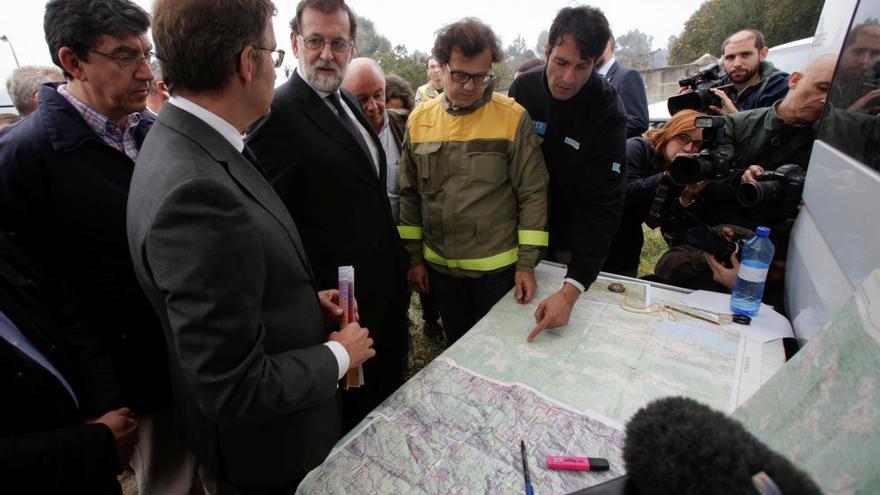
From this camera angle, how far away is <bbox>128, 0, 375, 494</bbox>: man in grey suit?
81cm

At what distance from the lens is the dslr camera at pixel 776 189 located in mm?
1771

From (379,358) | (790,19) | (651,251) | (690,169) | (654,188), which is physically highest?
(790,19)

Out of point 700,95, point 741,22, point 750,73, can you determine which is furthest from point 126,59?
point 741,22

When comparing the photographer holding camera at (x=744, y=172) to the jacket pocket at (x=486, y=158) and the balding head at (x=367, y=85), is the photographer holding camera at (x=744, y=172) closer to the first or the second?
the jacket pocket at (x=486, y=158)

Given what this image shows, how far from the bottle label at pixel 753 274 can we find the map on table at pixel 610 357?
267mm

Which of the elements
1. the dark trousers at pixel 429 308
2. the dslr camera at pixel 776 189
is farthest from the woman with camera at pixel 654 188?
the dark trousers at pixel 429 308

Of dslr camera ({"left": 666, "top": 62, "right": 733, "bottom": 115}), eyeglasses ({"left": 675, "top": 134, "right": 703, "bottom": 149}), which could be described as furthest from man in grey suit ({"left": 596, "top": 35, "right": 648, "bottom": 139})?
eyeglasses ({"left": 675, "top": 134, "right": 703, "bottom": 149})

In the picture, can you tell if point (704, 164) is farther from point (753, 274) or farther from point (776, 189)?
point (753, 274)

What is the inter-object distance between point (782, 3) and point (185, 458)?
2694cm

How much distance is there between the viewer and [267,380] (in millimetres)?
918

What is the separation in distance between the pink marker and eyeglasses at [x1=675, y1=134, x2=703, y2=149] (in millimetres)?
2075

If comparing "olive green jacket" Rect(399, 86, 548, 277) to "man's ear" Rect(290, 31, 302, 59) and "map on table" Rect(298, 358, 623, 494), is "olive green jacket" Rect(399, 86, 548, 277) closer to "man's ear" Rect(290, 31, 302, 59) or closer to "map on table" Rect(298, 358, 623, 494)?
"man's ear" Rect(290, 31, 302, 59)

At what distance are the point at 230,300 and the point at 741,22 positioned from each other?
2774 cm

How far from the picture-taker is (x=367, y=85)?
256 centimetres
